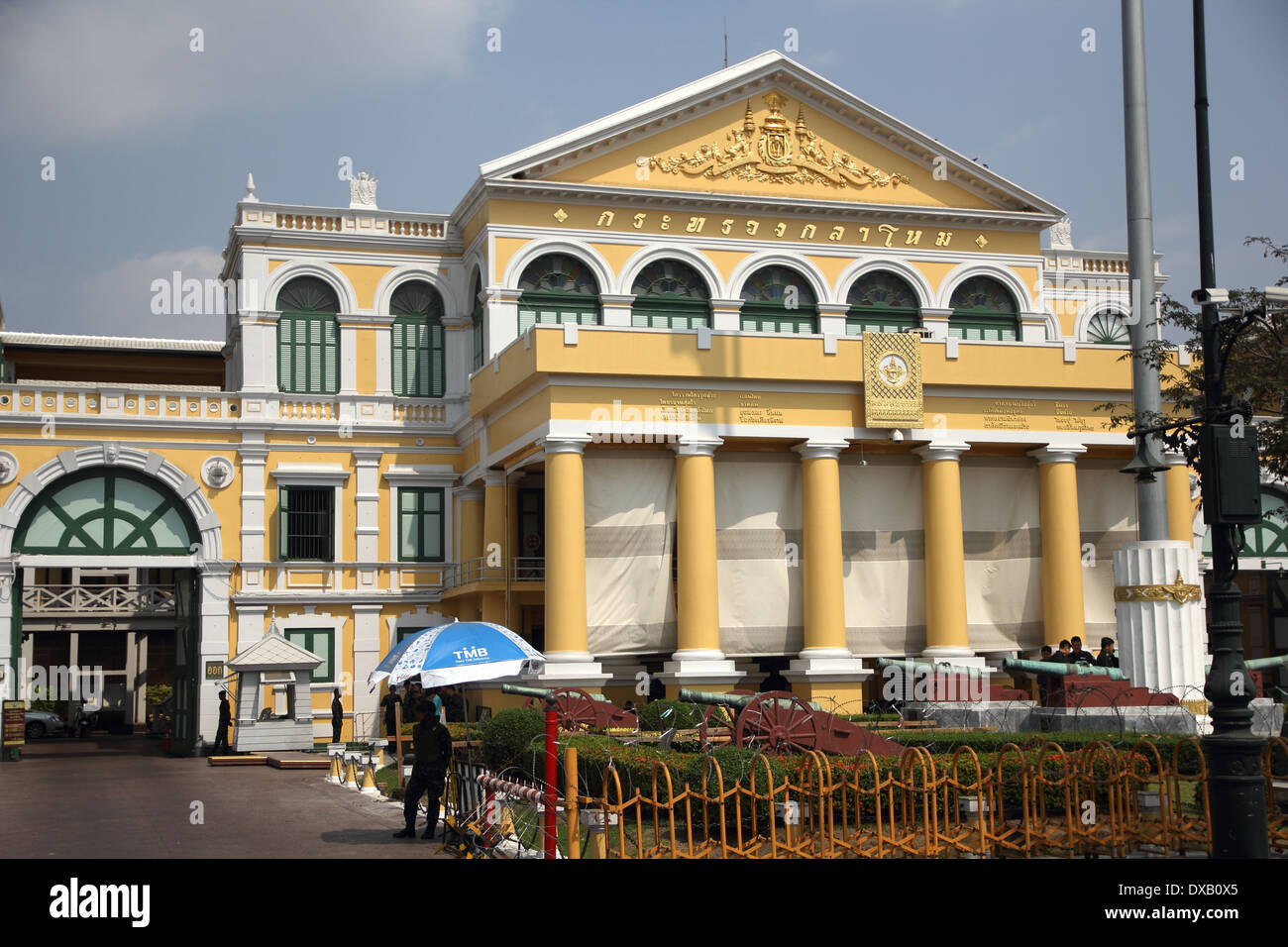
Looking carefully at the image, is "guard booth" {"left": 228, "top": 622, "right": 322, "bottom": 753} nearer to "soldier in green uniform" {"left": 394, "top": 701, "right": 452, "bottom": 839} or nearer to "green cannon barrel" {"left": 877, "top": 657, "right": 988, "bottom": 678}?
"green cannon barrel" {"left": 877, "top": 657, "right": 988, "bottom": 678}

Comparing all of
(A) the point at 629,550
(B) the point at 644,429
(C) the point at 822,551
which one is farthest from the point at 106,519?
(C) the point at 822,551

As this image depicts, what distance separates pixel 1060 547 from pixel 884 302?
9.77m

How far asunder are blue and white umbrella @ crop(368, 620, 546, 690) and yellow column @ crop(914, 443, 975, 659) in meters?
18.1

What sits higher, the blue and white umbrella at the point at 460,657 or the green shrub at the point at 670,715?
the blue and white umbrella at the point at 460,657

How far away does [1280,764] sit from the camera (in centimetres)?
1961

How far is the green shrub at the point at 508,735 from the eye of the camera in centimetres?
2398

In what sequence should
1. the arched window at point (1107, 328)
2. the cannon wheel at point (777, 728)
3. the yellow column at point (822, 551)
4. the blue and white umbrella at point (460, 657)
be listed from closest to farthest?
the blue and white umbrella at point (460, 657), the cannon wheel at point (777, 728), the yellow column at point (822, 551), the arched window at point (1107, 328)

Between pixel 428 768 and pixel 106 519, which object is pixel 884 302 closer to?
pixel 106 519

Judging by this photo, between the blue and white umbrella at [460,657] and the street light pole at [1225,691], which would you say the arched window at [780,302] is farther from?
the street light pole at [1225,691]

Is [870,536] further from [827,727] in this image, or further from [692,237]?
[827,727]

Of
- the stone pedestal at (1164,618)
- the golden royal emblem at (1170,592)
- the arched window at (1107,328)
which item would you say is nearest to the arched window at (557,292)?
the arched window at (1107,328)

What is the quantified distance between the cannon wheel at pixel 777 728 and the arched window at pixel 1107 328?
91.4 feet

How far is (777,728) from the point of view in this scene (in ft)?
68.0
